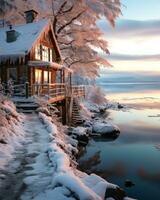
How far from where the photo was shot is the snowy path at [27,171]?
7777 mm

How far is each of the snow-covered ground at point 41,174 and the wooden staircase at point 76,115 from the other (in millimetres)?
16682

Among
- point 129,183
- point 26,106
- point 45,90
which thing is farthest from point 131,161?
point 45,90

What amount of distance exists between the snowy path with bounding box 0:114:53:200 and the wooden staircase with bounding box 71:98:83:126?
17139mm

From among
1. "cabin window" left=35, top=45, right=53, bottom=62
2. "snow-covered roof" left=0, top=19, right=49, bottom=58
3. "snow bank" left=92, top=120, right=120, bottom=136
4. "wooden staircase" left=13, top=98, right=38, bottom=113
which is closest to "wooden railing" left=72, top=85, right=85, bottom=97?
"cabin window" left=35, top=45, right=53, bottom=62

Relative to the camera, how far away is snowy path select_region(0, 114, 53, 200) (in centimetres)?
778

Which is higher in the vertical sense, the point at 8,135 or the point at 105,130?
the point at 8,135

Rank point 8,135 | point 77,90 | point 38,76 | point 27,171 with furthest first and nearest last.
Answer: point 77,90 < point 38,76 < point 8,135 < point 27,171

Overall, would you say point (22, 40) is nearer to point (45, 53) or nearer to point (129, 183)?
point (45, 53)

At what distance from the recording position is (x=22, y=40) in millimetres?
27484

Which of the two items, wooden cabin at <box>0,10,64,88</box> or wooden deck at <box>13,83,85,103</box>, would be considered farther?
wooden cabin at <box>0,10,64,88</box>

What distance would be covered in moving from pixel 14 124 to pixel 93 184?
7.46 metres

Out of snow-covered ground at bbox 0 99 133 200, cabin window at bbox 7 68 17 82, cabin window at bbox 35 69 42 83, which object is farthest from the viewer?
cabin window at bbox 35 69 42 83

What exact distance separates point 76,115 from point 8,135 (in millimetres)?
19205

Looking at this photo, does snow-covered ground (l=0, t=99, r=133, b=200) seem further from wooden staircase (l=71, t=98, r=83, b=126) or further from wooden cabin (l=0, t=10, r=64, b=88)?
wooden staircase (l=71, t=98, r=83, b=126)
